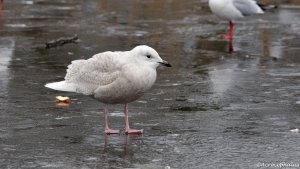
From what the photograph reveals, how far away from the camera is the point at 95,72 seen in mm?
9000

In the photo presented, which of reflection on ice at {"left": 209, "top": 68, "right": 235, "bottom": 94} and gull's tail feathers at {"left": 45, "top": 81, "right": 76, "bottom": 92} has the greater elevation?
gull's tail feathers at {"left": 45, "top": 81, "right": 76, "bottom": 92}

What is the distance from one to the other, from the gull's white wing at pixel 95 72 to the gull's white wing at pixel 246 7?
31.6 feet

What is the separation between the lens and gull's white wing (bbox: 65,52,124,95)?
28.7ft

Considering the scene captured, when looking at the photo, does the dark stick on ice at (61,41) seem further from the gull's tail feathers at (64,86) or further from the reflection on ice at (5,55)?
the gull's tail feathers at (64,86)

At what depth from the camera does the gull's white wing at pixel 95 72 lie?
8.75 metres

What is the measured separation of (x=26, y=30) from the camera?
59.6 feet

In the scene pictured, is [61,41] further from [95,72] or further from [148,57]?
[148,57]

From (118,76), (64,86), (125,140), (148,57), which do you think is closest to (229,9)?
(64,86)

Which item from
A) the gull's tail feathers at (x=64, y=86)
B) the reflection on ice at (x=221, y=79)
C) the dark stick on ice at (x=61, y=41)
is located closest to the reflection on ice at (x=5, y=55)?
the dark stick on ice at (x=61, y=41)

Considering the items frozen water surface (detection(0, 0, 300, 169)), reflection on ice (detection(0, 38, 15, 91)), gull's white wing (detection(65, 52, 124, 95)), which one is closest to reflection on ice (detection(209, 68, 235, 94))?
frozen water surface (detection(0, 0, 300, 169))

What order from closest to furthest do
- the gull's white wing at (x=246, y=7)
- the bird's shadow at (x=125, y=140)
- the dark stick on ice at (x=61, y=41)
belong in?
the bird's shadow at (x=125, y=140) → the dark stick on ice at (x=61, y=41) → the gull's white wing at (x=246, y=7)

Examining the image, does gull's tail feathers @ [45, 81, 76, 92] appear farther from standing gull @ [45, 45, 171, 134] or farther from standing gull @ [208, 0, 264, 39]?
standing gull @ [208, 0, 264, 39]

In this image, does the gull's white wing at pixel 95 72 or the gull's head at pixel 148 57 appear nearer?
the gull's head at pixel 148 57

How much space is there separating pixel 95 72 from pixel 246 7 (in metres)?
10.3
